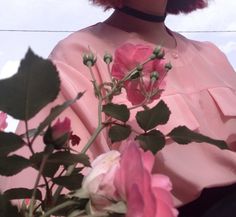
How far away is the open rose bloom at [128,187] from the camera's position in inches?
8.2

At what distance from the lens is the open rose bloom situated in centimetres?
21

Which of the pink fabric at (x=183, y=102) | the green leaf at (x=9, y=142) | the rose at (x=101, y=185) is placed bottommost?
the pink fabric at (x=183, y=102)

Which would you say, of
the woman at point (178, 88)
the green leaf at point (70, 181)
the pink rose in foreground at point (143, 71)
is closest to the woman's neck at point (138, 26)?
the woman at point (178, 88)

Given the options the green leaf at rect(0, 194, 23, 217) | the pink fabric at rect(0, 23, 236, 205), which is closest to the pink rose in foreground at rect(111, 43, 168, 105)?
the green leaf at rect(0, 194, 23, 217)

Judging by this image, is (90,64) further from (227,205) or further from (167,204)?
(227,205)

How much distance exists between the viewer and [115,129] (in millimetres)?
304

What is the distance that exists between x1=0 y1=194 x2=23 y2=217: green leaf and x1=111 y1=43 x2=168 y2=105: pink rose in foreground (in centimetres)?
12

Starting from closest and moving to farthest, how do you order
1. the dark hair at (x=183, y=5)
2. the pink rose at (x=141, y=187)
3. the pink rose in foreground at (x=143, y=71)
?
the pink rose at (x=141, y=187), the pink rose in foreground at (x=143, y=71), the dark hair at (x=183, y=5)

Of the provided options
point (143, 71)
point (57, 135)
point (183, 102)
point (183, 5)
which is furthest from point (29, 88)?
point (183, 5)

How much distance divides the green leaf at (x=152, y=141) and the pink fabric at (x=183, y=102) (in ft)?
0.90

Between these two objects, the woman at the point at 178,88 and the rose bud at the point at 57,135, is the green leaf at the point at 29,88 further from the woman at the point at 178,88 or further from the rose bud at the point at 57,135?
the woman at the point at 178,88

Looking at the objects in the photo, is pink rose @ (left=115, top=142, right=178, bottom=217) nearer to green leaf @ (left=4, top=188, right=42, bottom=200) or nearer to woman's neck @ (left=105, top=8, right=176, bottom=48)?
green leaf @ (left=4, top=188, right=42, bottom=200)

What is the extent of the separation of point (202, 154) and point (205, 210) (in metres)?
0.07

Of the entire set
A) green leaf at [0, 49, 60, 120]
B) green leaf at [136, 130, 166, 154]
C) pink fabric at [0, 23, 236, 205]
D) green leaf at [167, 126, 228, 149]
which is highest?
green leaf at [0, 49, 60, 120]
